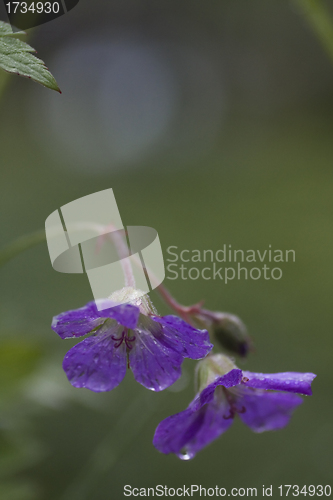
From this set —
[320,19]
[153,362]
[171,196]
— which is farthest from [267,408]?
[171,196]

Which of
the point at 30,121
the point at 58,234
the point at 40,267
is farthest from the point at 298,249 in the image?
the point at 30,121

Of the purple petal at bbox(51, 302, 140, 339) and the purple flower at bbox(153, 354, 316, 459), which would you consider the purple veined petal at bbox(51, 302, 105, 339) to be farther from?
the purple flower at bbox(153, 354, 316, 459)

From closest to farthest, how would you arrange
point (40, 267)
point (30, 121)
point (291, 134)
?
point (40, 267) < point (30, 121) < point (291, 134)

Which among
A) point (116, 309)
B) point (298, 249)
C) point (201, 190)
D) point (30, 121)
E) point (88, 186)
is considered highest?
point (30, 121)

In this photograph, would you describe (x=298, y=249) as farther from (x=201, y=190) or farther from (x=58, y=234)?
(x=58, y=234)

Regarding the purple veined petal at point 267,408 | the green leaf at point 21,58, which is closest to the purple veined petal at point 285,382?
the purple veined petal at point 267,408

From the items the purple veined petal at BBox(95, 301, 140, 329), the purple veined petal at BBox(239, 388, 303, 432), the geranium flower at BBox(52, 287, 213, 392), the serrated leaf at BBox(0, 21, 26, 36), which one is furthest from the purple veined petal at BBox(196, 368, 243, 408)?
the serrated leaf at BBox(0, 21, 26, 36)

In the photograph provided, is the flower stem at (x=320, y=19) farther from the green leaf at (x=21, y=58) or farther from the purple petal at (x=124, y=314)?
the purple petal at (x=124, y=314)
